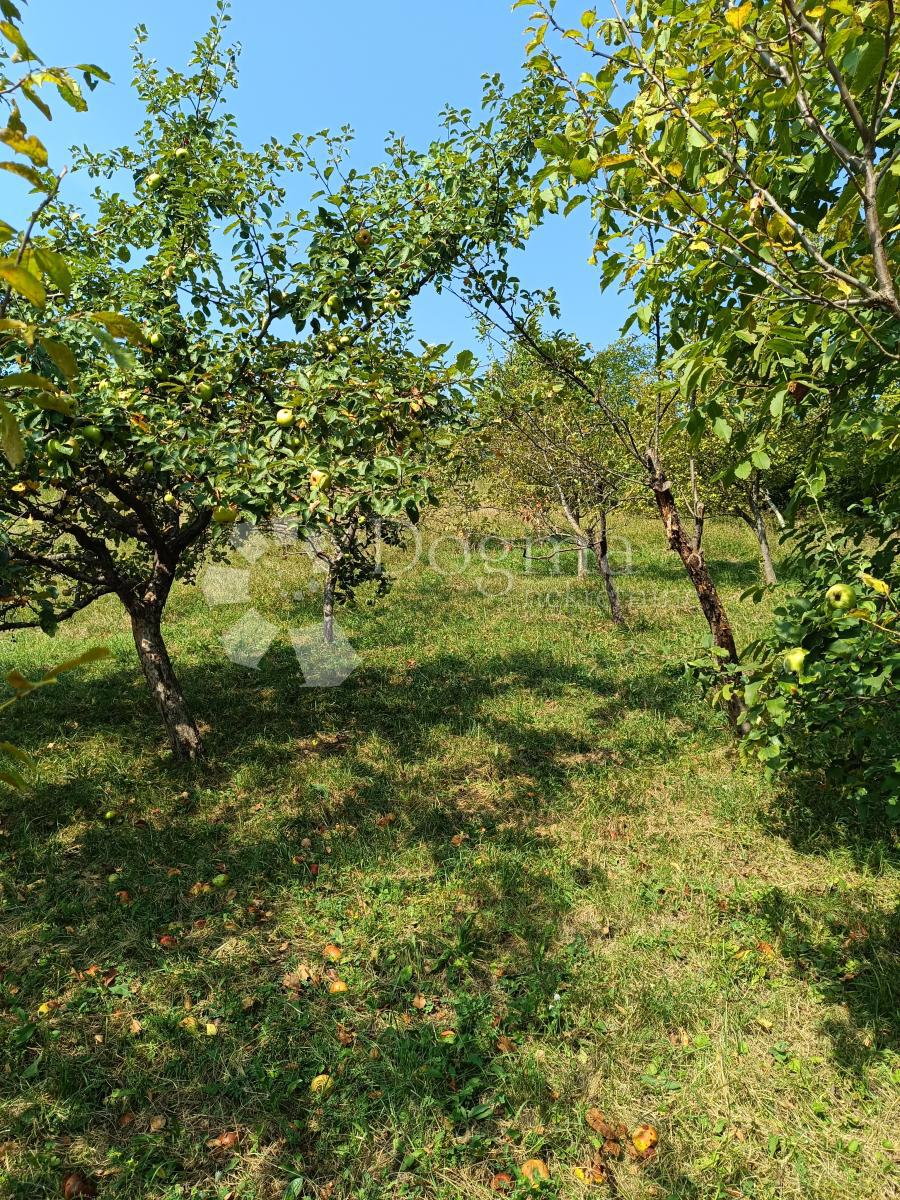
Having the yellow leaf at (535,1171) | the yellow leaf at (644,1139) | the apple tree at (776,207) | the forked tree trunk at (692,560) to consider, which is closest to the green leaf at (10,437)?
the apple tree at (776,207)

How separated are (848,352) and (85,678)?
957 cm

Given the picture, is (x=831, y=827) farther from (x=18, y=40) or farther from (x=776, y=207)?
(x=18, y=40)

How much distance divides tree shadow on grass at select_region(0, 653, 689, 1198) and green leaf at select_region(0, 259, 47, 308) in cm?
373

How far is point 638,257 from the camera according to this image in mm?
3234

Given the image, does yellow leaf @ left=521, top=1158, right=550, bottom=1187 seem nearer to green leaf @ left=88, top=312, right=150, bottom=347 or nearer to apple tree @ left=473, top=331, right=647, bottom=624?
green leaf @ left=88, top=312, right=150, bottom=347

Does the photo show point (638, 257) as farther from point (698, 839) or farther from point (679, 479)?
point (679, 479)

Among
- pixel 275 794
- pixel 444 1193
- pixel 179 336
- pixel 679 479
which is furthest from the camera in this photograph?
pixel 679 479

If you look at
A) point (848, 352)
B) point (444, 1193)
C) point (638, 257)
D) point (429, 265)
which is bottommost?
point (444, 1193)

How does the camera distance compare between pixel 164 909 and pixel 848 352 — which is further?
pixel 164 909

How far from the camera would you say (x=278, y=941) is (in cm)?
456

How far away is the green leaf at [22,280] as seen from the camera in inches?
45.0

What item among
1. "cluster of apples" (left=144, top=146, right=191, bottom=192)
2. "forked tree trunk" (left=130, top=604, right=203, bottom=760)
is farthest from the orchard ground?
"cluster of apples" (left=144, top=146, right=191, bottom=192)

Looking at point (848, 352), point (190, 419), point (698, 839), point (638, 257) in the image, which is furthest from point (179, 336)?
point (698, 839)

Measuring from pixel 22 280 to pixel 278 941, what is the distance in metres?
4.48
